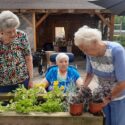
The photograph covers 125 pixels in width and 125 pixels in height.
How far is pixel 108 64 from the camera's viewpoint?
264 cm

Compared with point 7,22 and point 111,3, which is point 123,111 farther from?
point 111,3

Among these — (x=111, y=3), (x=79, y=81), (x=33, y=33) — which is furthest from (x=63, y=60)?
(x=33, y=33)

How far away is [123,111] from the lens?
2.83 m

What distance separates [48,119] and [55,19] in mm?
15276

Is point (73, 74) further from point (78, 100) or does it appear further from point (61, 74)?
point (78, 100)

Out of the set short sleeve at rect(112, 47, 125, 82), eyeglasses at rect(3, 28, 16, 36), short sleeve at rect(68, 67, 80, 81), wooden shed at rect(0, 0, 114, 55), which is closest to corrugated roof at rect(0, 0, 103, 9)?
wooden shed at rect(0, 0, 114, 55)

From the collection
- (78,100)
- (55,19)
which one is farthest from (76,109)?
(55,19)

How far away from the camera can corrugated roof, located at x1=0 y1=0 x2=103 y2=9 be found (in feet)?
48.7

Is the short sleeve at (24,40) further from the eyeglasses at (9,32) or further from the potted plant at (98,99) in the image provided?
the potted plant at (98,99)

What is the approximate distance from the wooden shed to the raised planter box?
40.0ft

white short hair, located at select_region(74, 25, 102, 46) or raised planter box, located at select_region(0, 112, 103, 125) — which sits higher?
white short hair, located at select_region(74, 25, 102, 46)

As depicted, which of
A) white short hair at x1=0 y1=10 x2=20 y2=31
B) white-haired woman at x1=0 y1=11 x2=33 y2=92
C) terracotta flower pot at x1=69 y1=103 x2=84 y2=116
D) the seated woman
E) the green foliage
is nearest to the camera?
terracotta flower pot at x1=69 y1=103 x2=84 y2=116

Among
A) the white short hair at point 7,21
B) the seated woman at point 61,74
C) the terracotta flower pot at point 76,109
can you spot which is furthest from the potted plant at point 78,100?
the seated woman at point 61,74

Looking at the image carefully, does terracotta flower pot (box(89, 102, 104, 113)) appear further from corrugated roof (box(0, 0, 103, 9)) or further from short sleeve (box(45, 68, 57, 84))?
corrugated roof (box(0, 0, 103, 9))
